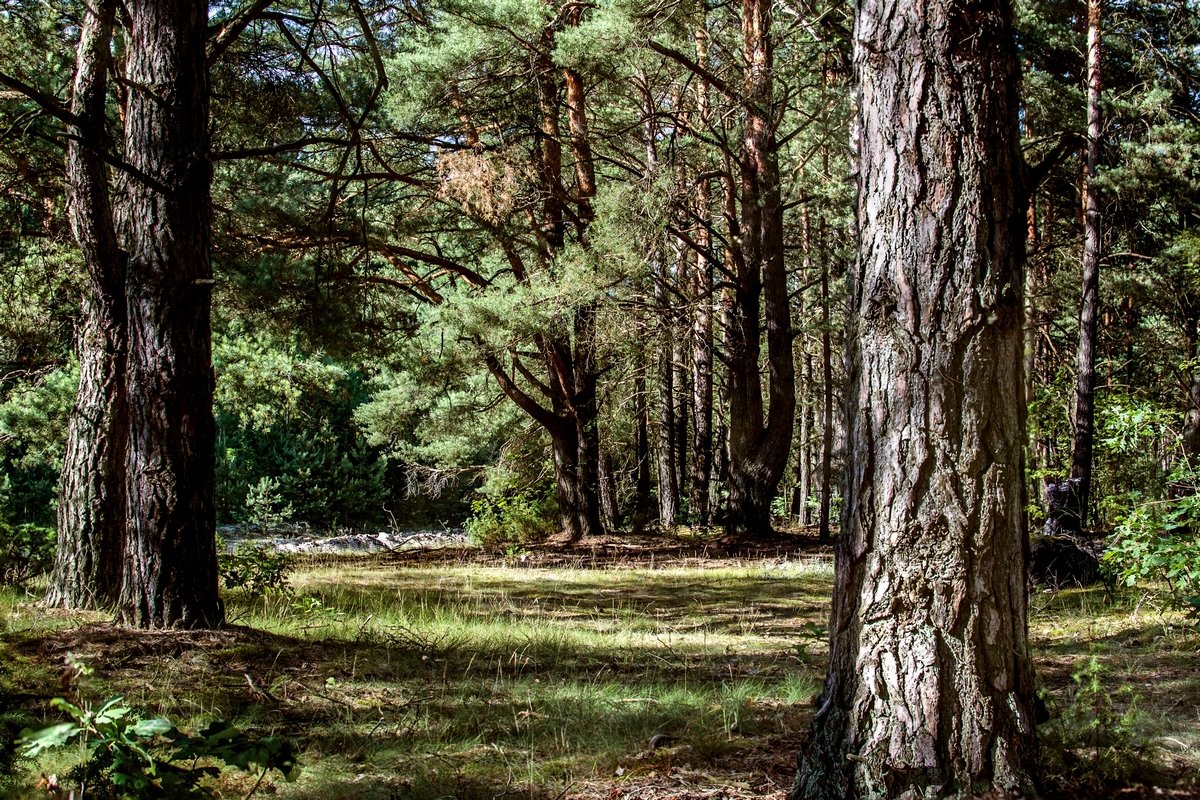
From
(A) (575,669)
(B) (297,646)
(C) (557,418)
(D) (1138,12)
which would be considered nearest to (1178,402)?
(D) (1138,12)

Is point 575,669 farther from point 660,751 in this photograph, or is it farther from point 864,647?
point 864,647

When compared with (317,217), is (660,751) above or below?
below

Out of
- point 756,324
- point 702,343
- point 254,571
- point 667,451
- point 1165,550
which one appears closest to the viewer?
point 1165,550

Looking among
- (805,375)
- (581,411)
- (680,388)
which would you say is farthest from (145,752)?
(805,375)

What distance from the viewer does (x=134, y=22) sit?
15.9 ft

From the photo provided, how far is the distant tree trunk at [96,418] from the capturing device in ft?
17.8

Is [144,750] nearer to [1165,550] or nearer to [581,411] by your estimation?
[1165,550]

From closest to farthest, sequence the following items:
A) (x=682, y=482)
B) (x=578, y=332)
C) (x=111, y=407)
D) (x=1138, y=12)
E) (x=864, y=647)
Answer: (x=864, y=647) < (x=111, y=407) < (x=578, y=332) < (x=1138, y=12) < (x=682, y=482)

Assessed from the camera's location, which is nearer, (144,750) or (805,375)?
(144,750)

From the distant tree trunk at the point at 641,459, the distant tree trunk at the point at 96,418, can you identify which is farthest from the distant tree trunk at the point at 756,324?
the distant tree trunk at the point at 96,418

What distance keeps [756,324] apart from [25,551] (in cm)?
926

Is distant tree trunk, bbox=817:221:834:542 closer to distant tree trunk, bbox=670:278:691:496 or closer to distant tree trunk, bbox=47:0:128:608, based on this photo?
distant tree trunk, bbox=670:278:691:496

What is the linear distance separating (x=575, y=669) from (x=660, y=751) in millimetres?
1566

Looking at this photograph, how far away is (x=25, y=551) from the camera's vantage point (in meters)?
7.45
